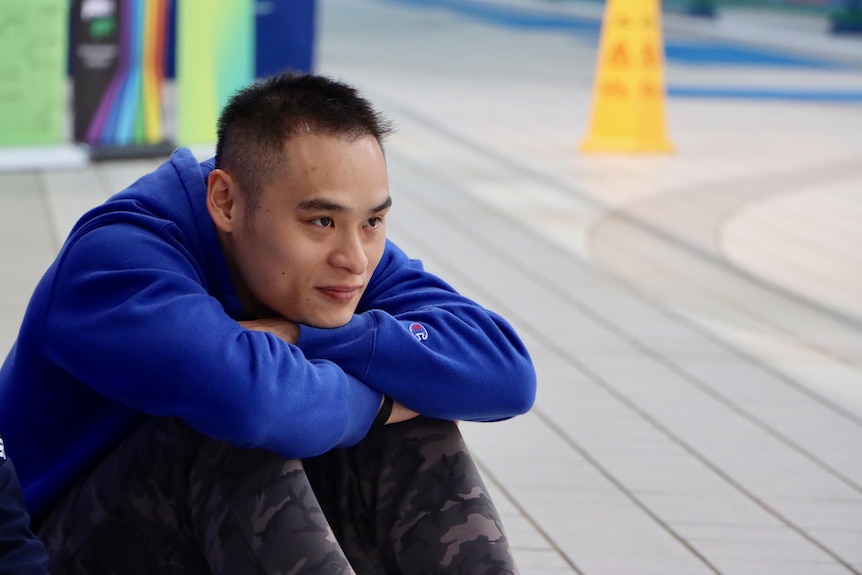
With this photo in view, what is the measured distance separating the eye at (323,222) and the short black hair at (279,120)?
97 millimetres

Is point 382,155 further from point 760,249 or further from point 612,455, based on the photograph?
point 760,249

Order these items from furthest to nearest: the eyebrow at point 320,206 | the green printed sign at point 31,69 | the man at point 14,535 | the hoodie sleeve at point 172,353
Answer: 1. the green printed sign at point 31,69
2. the eyebrow at point 320,206
3. the hoodie sleeve at point 172,353
4. the man at point 14,535

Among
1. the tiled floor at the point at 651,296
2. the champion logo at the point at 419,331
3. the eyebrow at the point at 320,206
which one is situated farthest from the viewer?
the tiled floor at the point at 651,296

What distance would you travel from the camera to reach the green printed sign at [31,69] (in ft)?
26.2

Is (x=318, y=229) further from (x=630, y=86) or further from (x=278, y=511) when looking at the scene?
(x=630, y=86)

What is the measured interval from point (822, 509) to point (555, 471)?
69 centimetres

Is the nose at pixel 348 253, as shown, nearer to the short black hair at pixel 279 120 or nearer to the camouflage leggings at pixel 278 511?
the short black hair at pixel 279 120

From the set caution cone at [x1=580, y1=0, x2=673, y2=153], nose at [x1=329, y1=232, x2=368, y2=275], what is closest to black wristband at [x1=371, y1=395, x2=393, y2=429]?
nose at [x1=329, y1=232, x2=368, y2=275]

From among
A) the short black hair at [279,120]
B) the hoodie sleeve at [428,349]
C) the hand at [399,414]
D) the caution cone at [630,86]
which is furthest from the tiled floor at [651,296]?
the short black hair at [279,120]

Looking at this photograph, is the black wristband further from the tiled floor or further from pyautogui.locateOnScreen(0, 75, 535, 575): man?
the tiled floor

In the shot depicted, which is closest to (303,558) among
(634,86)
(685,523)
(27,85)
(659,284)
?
(685,523)

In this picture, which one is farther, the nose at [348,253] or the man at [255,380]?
the nose at [348,253]

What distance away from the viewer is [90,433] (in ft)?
7.48

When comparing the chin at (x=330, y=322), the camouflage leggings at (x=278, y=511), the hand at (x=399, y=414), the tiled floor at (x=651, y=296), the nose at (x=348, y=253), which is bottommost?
the tiled floor at (x=651, y=296)
